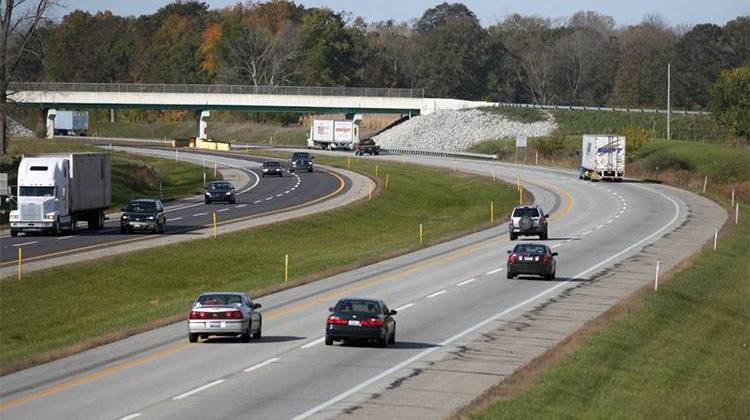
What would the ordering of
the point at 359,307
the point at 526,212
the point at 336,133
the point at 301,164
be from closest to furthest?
1. the point at 359,307
2. the point at 526,212
3. the point at 301,164
4. the point at 336,133

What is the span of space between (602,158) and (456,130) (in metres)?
55.1

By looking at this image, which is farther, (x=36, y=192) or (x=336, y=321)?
(x=36, y=192)

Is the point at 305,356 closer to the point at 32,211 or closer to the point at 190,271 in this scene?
the point at 190,271

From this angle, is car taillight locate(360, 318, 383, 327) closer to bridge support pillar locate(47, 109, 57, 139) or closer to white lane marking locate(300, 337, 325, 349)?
white lane marking locate(300, 337, 325, 349)

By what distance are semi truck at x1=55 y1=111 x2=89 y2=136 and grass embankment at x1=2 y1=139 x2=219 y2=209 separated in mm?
44856

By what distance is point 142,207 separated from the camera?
68.3m

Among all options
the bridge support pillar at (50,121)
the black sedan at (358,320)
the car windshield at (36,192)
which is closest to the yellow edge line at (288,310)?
the black sedan at (358,320)

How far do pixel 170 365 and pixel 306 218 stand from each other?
47.8 m

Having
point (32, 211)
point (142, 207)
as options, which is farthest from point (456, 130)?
point (32, 211)

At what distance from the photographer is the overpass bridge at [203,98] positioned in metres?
164

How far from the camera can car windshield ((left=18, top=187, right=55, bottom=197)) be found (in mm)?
63906

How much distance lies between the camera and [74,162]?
66.8 metres

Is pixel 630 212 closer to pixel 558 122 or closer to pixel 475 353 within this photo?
pixel 475 353

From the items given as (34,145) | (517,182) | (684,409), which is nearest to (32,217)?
(684,409)
